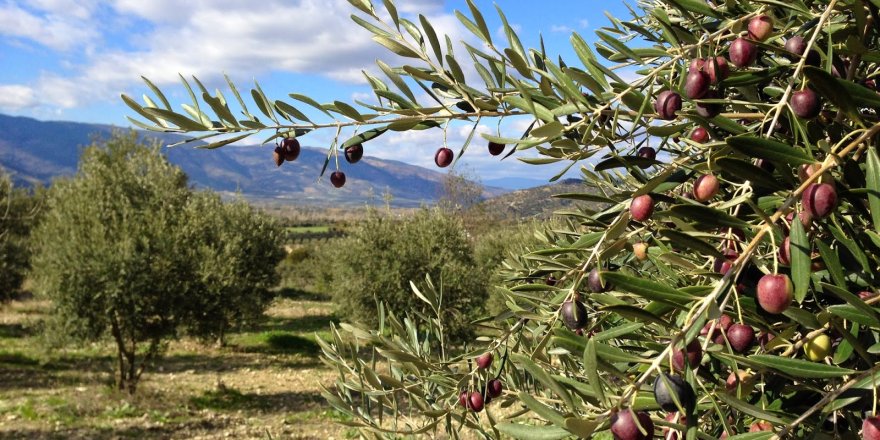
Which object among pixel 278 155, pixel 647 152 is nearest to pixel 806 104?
pixel 647 152

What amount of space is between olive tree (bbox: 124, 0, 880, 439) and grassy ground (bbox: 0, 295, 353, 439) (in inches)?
256

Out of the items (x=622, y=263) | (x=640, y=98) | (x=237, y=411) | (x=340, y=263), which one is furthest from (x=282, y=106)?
(x=340, y=263)

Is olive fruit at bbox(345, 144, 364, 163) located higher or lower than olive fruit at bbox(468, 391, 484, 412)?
higher

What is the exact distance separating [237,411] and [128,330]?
10.1 ft

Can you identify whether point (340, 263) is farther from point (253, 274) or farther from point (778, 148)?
point (778, 148)

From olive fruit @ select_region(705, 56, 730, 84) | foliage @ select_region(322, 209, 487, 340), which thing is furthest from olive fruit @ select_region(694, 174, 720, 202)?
foliage @ select_region(322, 209, 487, 340)

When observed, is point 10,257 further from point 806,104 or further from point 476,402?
point 806,104

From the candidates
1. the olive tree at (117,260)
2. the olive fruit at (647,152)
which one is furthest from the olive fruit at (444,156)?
the olive tree at (117,260)

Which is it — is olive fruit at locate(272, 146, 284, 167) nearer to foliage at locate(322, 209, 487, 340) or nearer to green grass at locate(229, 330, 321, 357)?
foliage at locate(322, 209, 487, 340)

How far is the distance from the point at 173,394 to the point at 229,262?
3853 millimetres

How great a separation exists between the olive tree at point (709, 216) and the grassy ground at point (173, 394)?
21.4 ft

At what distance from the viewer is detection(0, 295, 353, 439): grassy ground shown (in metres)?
11.2

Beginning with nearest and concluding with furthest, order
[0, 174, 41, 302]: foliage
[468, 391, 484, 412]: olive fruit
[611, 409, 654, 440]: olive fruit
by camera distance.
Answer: [611, 409, 654, 440]: olive fruit
[468, 391, 484, 412]: olive fruit
[0, 174, 41, 302]: foliage

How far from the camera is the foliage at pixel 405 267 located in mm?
17719
